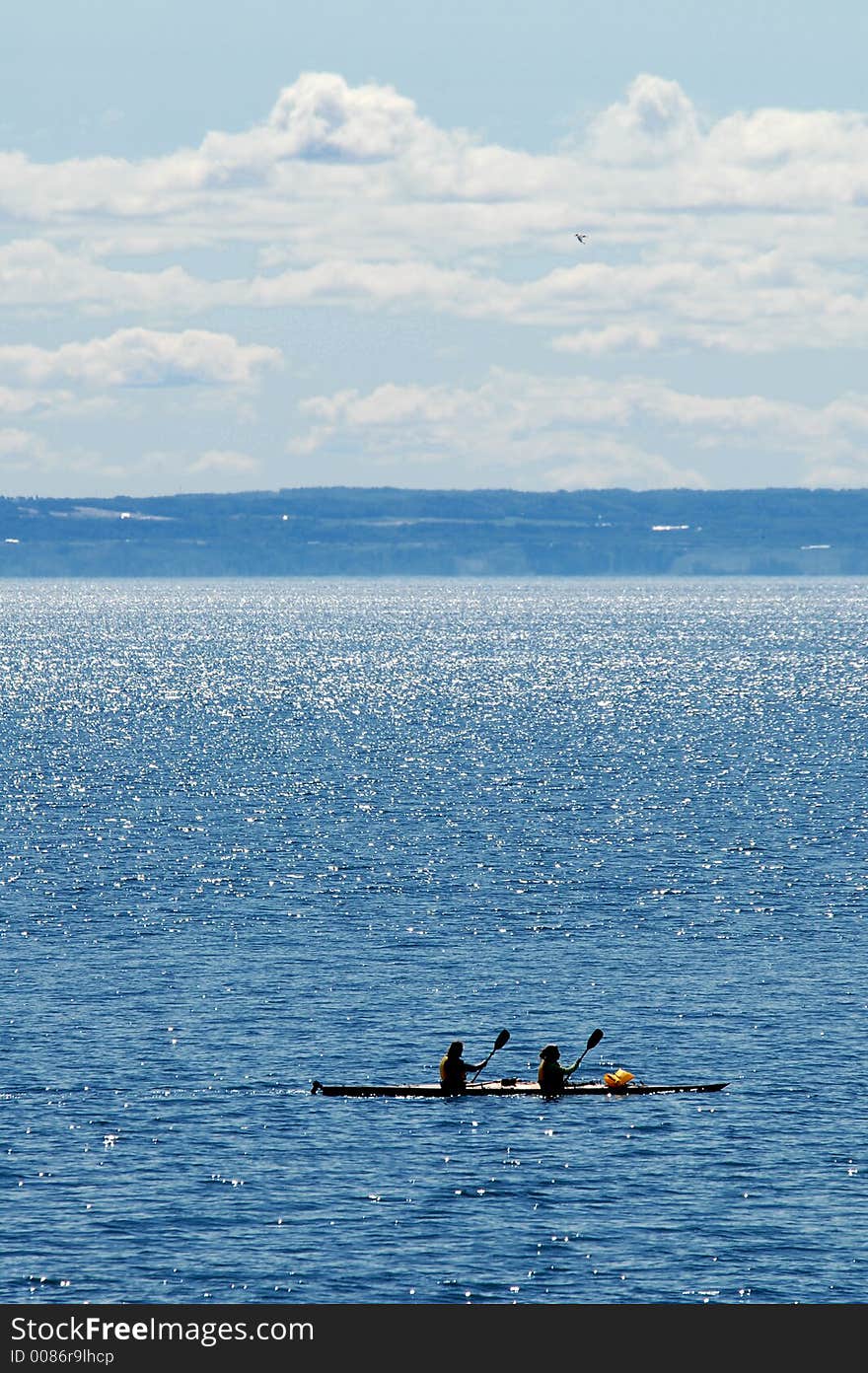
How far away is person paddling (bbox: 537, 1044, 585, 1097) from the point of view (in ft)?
222

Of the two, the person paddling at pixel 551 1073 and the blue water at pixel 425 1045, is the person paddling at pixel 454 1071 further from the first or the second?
the person paddling at pixel 551 1073

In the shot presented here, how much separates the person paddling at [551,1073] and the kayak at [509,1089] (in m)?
0.29

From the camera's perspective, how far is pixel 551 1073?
222 feet

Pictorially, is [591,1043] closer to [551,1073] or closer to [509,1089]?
[551,1073]

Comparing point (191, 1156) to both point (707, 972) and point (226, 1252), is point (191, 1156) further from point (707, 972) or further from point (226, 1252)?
point (707, 972)

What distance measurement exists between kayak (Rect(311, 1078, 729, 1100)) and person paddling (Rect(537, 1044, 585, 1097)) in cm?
29

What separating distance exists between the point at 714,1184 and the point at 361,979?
28036mm

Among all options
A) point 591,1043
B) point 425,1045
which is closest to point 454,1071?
point 591,1043

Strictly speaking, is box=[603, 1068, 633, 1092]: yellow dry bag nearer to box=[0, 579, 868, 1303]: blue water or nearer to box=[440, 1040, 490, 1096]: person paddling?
box=[0, 579, 868, 1303]: blue water

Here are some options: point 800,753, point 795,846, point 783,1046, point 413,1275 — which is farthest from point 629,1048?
point 800,753

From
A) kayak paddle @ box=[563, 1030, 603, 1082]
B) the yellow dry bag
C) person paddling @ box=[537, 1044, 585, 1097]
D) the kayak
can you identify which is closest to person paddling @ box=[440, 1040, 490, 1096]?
the kayak

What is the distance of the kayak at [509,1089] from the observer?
2628 inches

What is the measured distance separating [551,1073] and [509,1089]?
186cm

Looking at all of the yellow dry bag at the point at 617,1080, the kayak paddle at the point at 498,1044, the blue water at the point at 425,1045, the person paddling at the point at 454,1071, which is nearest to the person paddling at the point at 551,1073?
the blue water at the point at 425,1045
